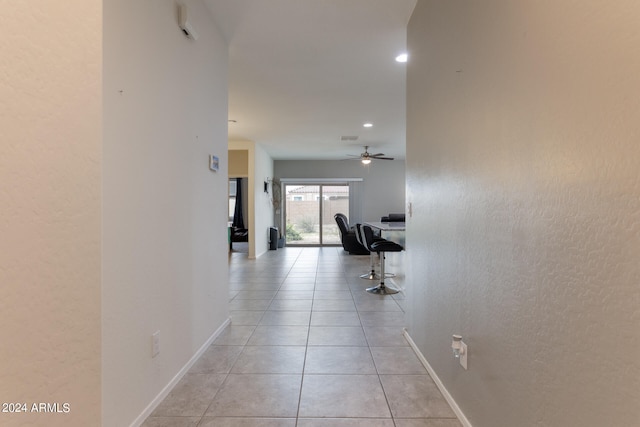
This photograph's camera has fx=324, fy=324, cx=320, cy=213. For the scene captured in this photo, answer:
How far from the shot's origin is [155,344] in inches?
66.7

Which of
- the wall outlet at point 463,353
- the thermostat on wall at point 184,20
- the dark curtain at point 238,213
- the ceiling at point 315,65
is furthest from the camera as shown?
the dark curtain at point 238,213

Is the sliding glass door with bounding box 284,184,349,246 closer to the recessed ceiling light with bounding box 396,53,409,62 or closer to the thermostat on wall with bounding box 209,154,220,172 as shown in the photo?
the recessed ceiling light with bounding box 396,53,409,62

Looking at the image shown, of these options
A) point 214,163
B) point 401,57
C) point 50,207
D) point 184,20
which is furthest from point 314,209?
point 50,207

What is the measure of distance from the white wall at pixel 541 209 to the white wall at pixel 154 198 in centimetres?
154

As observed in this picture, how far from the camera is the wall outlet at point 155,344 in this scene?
167 cm

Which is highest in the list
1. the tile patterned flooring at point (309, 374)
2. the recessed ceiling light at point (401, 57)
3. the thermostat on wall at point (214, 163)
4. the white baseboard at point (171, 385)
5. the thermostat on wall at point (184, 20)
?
the recessed ceiling light at point (401, 57)

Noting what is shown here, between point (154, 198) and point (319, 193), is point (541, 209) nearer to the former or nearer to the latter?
point (154, 198)

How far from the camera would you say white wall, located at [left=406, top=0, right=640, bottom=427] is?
0.72 meters

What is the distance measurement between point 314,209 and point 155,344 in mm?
7993

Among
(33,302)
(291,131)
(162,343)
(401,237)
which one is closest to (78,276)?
(33,302)

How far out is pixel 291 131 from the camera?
20.1ft

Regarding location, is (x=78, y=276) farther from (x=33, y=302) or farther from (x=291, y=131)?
Result: (x=291, y=131)

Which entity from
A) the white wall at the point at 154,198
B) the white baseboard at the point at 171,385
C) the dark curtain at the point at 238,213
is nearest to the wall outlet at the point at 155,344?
the white wall at the point at 154,198

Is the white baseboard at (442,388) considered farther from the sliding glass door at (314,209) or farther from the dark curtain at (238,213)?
the dark curtain at (238,213)
